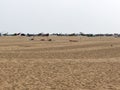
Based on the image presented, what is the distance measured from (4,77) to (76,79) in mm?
2919

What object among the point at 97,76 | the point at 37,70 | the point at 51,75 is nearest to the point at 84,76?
the point at 97,76

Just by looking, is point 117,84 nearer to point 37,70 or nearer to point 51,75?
point 51,75

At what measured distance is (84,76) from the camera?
1334cm

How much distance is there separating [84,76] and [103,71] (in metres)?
1.93

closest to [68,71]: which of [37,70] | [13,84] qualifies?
[37,70]

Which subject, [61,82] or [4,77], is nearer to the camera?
[61,82]

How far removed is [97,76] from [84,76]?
575 millimetres

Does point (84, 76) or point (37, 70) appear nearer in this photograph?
point (84, 76)

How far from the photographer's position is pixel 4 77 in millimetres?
12609

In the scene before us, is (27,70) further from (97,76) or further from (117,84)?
(117,84)

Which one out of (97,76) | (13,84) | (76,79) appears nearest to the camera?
(13,84)

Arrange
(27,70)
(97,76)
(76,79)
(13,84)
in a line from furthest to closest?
(27,70) → (97,76) → (76,79) → (13,84)

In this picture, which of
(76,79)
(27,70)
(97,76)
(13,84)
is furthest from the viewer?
(27,70)

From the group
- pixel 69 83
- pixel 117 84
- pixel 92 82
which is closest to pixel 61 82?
pixel 69 83
